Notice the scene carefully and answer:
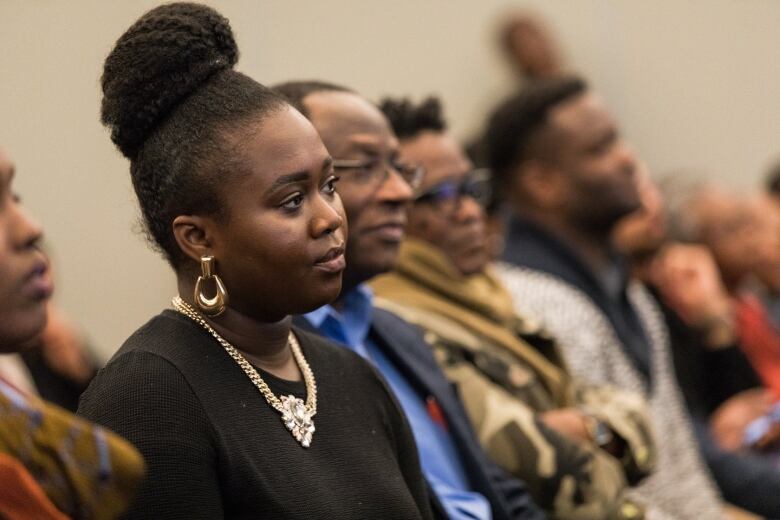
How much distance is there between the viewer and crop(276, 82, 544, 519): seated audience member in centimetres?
237

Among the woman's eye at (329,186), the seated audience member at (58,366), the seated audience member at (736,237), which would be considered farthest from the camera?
the seated audience member at (736,237)

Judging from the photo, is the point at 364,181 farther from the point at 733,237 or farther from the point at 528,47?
the point at 528,47

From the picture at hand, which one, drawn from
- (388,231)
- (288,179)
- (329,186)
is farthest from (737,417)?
(288,179)

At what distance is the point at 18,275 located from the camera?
1.70 m

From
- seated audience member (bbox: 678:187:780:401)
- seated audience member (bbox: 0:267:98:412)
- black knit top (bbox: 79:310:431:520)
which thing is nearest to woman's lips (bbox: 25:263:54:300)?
black knit top (bbox: 79:310:431:520)

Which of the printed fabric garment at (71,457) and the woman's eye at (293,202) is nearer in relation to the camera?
the printed fabric garment at (71,457)

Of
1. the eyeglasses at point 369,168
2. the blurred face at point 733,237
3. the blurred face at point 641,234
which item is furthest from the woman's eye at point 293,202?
the blurred face at point 733,237

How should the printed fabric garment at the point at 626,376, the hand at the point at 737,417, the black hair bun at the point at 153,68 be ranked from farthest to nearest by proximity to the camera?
the hand at the point at 737,417
the printed fabric garment at the point at 626,376
the black hair bun at the point at 153,68

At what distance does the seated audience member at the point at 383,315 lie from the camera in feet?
7.77

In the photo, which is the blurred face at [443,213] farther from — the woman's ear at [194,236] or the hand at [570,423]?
the woman's ear at [194,236]

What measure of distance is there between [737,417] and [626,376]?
0.73 m

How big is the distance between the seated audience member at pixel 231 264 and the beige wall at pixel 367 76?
18 cm

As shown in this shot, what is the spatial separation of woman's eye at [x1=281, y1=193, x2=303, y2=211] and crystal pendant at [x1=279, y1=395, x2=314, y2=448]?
0.27 metres

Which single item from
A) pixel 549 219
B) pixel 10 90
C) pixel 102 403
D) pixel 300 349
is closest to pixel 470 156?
pixel 549 219
